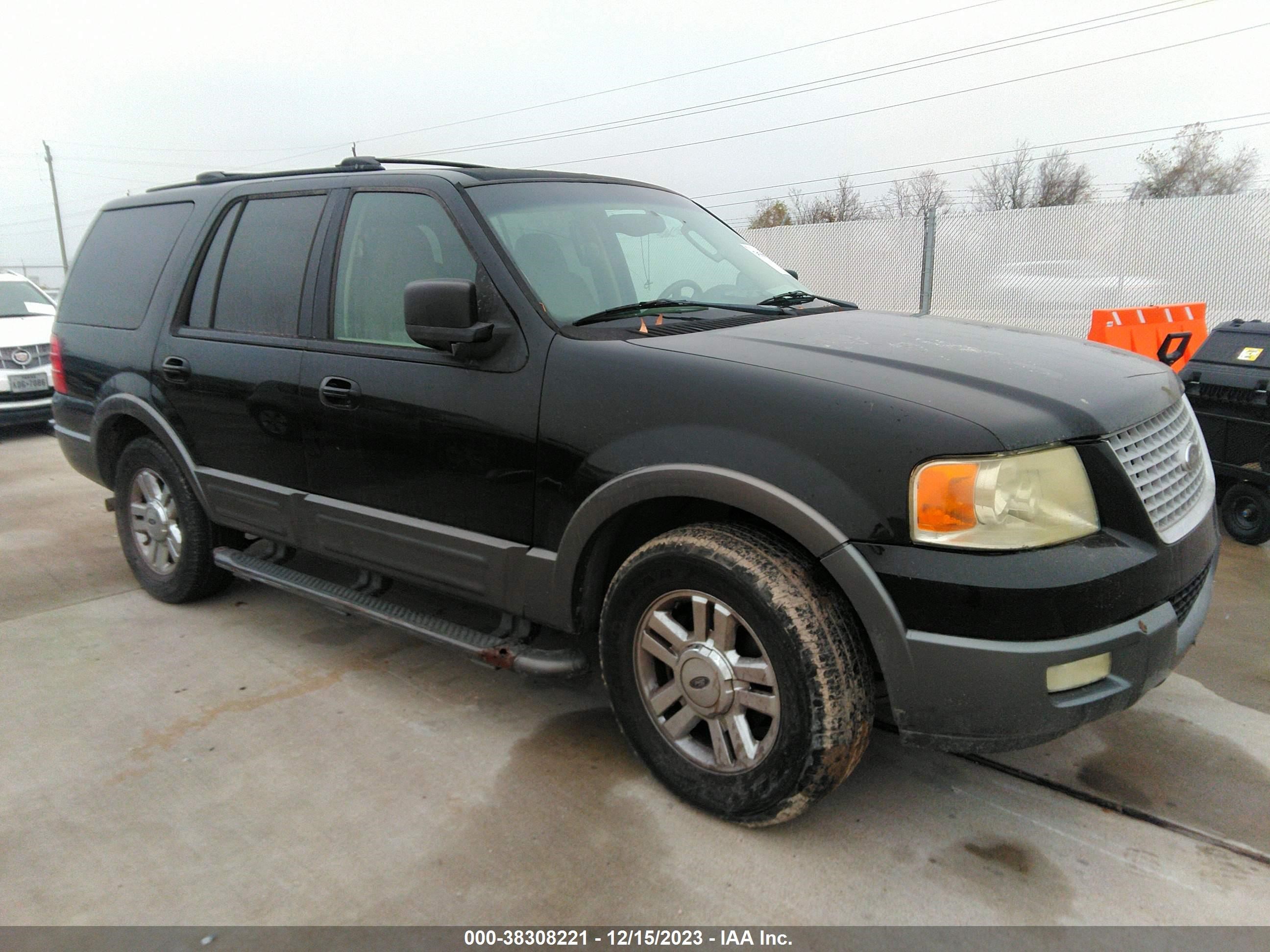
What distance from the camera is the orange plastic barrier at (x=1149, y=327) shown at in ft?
21.9

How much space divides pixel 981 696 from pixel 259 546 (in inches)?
133

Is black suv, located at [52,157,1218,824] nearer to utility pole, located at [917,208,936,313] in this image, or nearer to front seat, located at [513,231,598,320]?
front seat, located at [513,231,598,320]

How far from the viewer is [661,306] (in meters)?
3.17

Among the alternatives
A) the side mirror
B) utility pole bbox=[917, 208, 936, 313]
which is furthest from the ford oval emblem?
utility pole bbox=[917, 208, 936, 313]

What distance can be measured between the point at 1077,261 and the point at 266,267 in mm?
9921

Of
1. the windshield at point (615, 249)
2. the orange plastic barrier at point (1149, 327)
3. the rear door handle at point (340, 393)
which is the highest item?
the windshield at point (615, 249)

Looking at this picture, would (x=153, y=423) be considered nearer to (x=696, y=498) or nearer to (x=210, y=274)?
A: (x=210, y=274)

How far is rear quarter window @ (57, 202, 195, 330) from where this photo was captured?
431 centimetres

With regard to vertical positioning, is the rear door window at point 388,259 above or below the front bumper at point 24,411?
above

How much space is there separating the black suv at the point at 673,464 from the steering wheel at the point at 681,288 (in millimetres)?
12

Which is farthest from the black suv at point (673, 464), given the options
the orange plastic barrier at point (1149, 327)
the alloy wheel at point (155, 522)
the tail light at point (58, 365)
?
the orange plastic barrier at point (1149, 327)

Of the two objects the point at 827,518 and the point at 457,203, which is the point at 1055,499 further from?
the point at 457,203

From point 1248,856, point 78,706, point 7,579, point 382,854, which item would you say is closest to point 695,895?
point 382,854

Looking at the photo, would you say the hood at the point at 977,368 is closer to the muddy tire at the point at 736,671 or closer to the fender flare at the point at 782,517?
the fender flare at the point at 782,517
